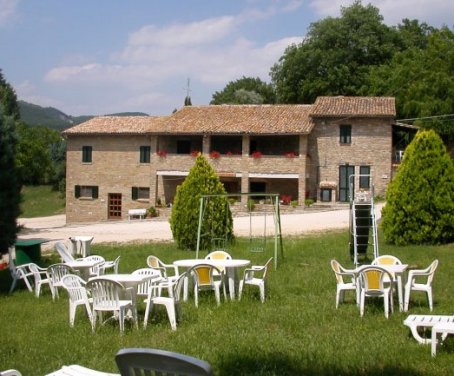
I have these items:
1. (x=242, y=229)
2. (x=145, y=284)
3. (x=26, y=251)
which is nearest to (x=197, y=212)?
(x=26, y=251)

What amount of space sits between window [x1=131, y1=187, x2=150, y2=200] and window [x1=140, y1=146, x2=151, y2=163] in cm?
185

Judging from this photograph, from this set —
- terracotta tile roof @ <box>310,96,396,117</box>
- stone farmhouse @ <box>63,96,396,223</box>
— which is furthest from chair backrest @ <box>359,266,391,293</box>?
terracotta tile roof @ <box>310,96,396,117</box>

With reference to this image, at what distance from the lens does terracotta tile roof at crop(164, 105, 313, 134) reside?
39.4 meters

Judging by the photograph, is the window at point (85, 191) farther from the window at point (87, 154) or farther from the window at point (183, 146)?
the window at point (183, 146)

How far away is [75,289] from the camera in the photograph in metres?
9.20

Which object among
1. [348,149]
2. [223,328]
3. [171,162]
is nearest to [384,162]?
[348,149]

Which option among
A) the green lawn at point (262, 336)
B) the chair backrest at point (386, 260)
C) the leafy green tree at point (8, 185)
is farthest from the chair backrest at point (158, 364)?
the leafy green tree at point (8, 185)

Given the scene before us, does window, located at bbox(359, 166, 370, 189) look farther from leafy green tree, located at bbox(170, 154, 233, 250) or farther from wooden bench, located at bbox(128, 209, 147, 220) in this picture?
leafy green tree, located at bbox(170, 154, 233, 250)

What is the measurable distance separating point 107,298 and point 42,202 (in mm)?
50954

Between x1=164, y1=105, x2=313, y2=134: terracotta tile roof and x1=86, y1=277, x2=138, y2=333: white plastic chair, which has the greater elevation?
x1=164, y1=105, x2=313, y2=134: terracotta tile roof

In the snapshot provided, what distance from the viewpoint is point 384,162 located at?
38.8 metres

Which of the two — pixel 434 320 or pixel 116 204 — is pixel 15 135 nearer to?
pixel 434 320

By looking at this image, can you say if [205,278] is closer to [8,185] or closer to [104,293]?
[104,293]

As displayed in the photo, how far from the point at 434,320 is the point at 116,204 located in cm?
3819
